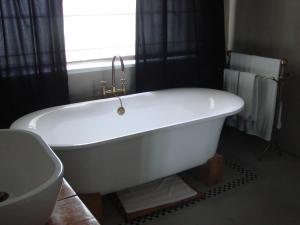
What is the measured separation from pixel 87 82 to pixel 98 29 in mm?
495

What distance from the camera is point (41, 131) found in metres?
2.05

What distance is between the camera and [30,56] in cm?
225

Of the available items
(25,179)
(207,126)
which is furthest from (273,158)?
(25,179)

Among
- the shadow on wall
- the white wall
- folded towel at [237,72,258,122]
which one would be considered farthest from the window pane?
the shadow on wall

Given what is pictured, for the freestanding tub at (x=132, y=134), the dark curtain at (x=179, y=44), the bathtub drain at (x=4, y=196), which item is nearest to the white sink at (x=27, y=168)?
the bathtub drain at (x=4, y=196)

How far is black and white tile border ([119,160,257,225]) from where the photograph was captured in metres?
2.14

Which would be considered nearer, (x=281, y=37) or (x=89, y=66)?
(x=89, y=66)

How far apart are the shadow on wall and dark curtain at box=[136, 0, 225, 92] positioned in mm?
269

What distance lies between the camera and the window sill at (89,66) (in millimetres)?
2544

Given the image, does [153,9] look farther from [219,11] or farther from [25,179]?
[25,179]

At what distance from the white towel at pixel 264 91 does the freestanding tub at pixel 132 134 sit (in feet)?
1.30

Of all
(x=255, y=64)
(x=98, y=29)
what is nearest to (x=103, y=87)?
(x=98, y=29)

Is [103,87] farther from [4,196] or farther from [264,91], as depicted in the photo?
[4,196]

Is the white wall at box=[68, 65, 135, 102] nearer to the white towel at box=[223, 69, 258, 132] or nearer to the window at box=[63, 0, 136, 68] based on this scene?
the window at box=[63, 0, 136, 68]
